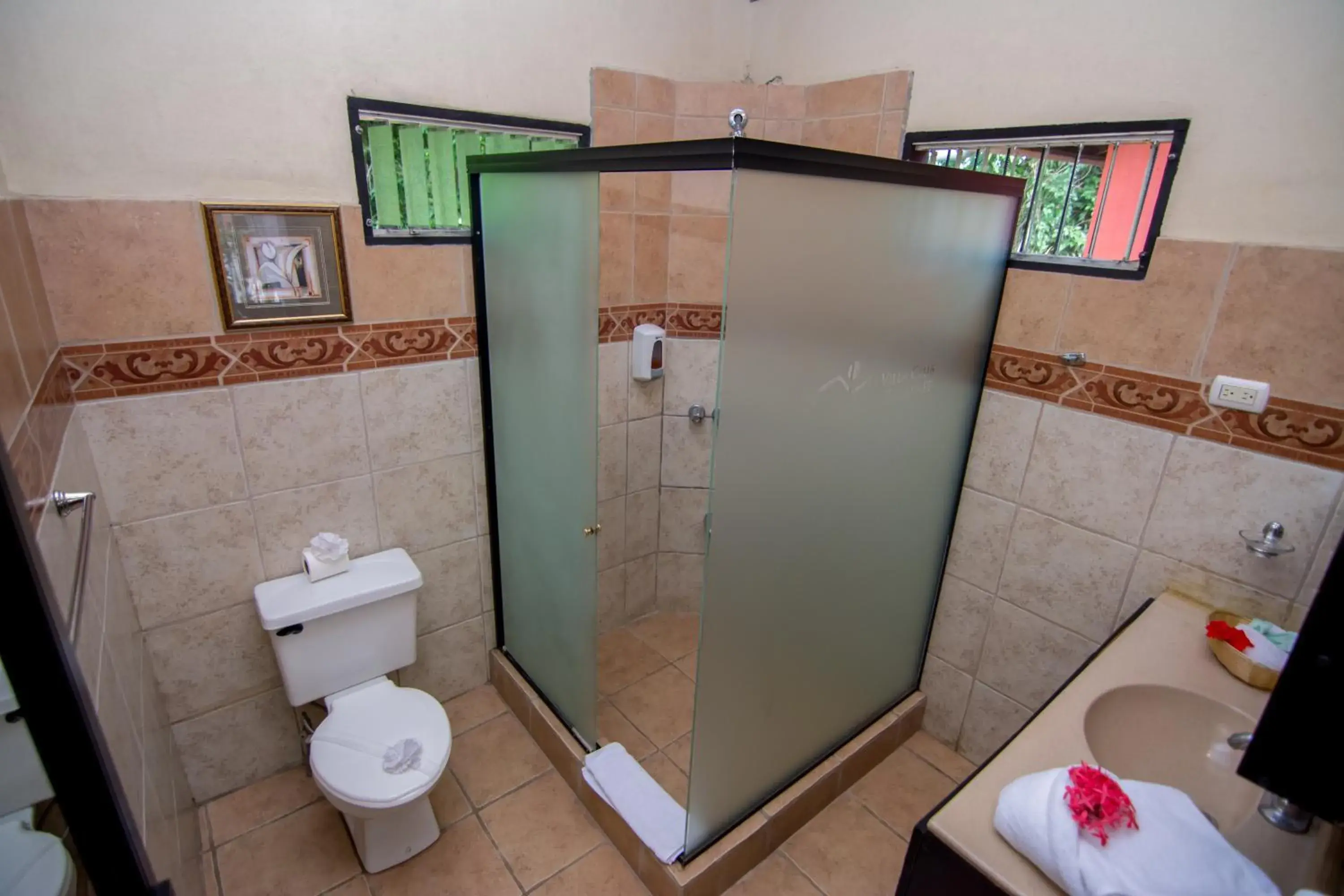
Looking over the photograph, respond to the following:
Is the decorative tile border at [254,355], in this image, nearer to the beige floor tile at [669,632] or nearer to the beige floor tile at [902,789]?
the beige floor tile at [669,632]

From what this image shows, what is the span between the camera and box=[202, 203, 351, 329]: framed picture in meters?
1.54

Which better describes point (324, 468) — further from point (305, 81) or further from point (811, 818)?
point (811, 818)

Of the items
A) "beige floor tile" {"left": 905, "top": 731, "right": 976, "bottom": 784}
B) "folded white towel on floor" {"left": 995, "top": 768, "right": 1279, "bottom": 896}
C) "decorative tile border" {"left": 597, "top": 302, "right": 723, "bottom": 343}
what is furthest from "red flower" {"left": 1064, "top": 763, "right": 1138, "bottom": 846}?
"decorative tile border" {"left": 597, "top": 302, "right": 723, "bottom": 343}

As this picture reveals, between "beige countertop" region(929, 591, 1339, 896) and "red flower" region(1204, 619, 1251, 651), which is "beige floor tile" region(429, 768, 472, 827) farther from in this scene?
"red flower" region(1204, 619, 1251, 651)

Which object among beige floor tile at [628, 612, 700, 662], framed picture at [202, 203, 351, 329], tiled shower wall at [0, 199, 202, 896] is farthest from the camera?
beige floor tile at [628, 612, 700, 662]

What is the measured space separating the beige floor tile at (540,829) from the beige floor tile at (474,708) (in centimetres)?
33

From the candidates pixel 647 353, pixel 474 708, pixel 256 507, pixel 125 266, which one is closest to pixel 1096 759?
pixel 647 353

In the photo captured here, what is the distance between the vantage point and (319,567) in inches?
71.5

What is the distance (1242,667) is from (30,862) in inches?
80.3

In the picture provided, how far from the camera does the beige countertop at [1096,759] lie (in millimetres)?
926

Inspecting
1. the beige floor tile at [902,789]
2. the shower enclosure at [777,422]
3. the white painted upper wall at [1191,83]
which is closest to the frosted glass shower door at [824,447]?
the shower enclosure at [777,422]

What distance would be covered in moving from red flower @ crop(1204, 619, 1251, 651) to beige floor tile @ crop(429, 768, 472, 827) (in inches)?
79.1

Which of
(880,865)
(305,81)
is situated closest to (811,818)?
(880,865)

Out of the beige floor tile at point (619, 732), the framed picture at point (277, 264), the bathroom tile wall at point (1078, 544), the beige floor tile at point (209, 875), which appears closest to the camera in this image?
the bathroom tile wall at point (1078, 544)
